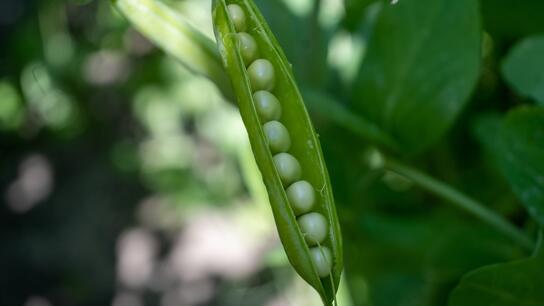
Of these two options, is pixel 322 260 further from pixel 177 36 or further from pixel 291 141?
pixel 177 36

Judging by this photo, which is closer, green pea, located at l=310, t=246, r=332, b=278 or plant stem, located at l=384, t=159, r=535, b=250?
green pea, located at l=310, t=246, r=332, b=278

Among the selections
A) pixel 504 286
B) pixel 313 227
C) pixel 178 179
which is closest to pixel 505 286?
pixel 504 286

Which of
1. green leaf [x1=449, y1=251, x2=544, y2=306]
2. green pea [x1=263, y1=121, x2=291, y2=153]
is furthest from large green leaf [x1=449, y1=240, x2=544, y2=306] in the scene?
green pea [x1=263, y1=121, x2=291, y2=153]

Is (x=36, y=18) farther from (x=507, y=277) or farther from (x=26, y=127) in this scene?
(x=507, y=277)

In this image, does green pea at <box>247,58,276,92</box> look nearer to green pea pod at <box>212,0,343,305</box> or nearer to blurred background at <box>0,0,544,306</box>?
green pea pod at <box>212,0,343,305</box>

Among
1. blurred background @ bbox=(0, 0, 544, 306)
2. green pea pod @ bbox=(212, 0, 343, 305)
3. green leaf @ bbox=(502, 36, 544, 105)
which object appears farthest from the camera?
blurred background @ bbox=(0, 0, 544, 306)
